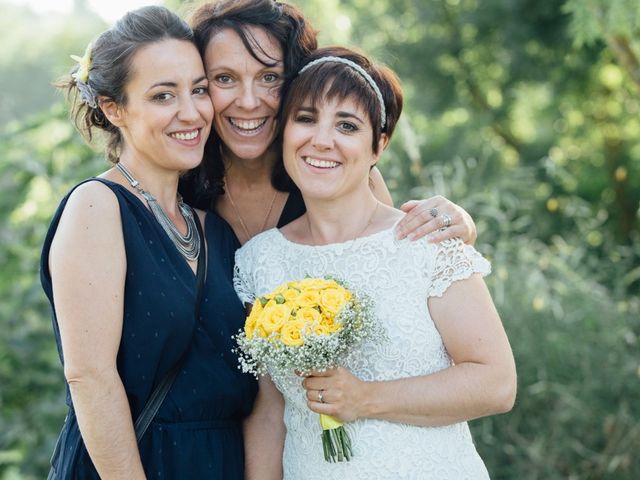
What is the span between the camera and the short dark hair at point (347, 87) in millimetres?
3648

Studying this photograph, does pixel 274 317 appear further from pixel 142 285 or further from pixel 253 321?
pixel 142 285

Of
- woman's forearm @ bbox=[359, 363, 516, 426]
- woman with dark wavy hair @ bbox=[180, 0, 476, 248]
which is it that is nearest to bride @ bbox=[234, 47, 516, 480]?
woman's forearm @ bbox=[359, 363, 516, 426]

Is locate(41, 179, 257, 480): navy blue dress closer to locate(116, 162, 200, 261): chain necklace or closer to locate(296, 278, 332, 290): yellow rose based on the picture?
locate(116, 162, 200, 261): chain necklace

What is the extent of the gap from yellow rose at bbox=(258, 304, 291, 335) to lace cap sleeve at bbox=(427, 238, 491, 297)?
0.65 m

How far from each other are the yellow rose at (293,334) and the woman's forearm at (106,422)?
658 millimetres

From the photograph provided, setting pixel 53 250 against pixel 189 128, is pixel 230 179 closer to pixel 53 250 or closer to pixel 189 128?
pixel 189 128

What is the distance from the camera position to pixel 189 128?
3619 mm

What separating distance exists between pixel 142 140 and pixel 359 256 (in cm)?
101

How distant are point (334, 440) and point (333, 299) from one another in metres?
0.65

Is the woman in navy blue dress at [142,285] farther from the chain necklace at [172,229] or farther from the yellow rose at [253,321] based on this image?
the yellow rose at [253,321]

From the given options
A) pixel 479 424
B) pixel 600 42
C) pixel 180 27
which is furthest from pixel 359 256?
pixel 600 42

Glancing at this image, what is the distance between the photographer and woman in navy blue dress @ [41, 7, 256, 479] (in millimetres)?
3186

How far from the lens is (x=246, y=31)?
4016mm

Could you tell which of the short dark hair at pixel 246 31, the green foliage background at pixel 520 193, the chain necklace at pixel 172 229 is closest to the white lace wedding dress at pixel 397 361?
the chain necklace at pixel 172 229
